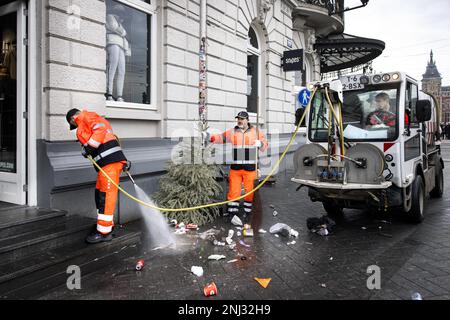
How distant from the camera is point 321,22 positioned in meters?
16.0

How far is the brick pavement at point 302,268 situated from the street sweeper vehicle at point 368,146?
56cm

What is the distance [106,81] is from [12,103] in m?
1.59

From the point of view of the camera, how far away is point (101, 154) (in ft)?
15.2

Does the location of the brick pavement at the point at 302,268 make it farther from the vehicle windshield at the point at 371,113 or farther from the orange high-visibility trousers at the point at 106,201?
the vehicle windshield at the point at 371,113

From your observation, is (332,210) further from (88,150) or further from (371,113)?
(88,150)

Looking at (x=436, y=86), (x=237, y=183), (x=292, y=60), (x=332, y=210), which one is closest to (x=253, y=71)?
(x=292, y=60)

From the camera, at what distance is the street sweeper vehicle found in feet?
17.3

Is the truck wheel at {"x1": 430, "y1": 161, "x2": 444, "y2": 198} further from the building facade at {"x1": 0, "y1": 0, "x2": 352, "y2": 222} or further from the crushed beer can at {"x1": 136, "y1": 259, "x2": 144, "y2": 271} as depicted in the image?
the crushed beer can at {"x1": 136, "y1": 259, "x2": 144, "y2": 271}

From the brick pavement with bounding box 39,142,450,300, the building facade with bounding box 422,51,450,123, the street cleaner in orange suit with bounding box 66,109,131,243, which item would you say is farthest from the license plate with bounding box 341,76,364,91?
the building facade with bounding box 422,51,450,123

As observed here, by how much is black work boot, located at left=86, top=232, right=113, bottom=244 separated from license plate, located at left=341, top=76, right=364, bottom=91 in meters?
4.65

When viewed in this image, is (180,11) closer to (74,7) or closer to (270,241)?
(74,7)

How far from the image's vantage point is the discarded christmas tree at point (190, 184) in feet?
20.1

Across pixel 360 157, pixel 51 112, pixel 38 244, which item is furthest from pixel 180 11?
pixel 38 244

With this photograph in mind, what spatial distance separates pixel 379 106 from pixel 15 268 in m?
5.66
